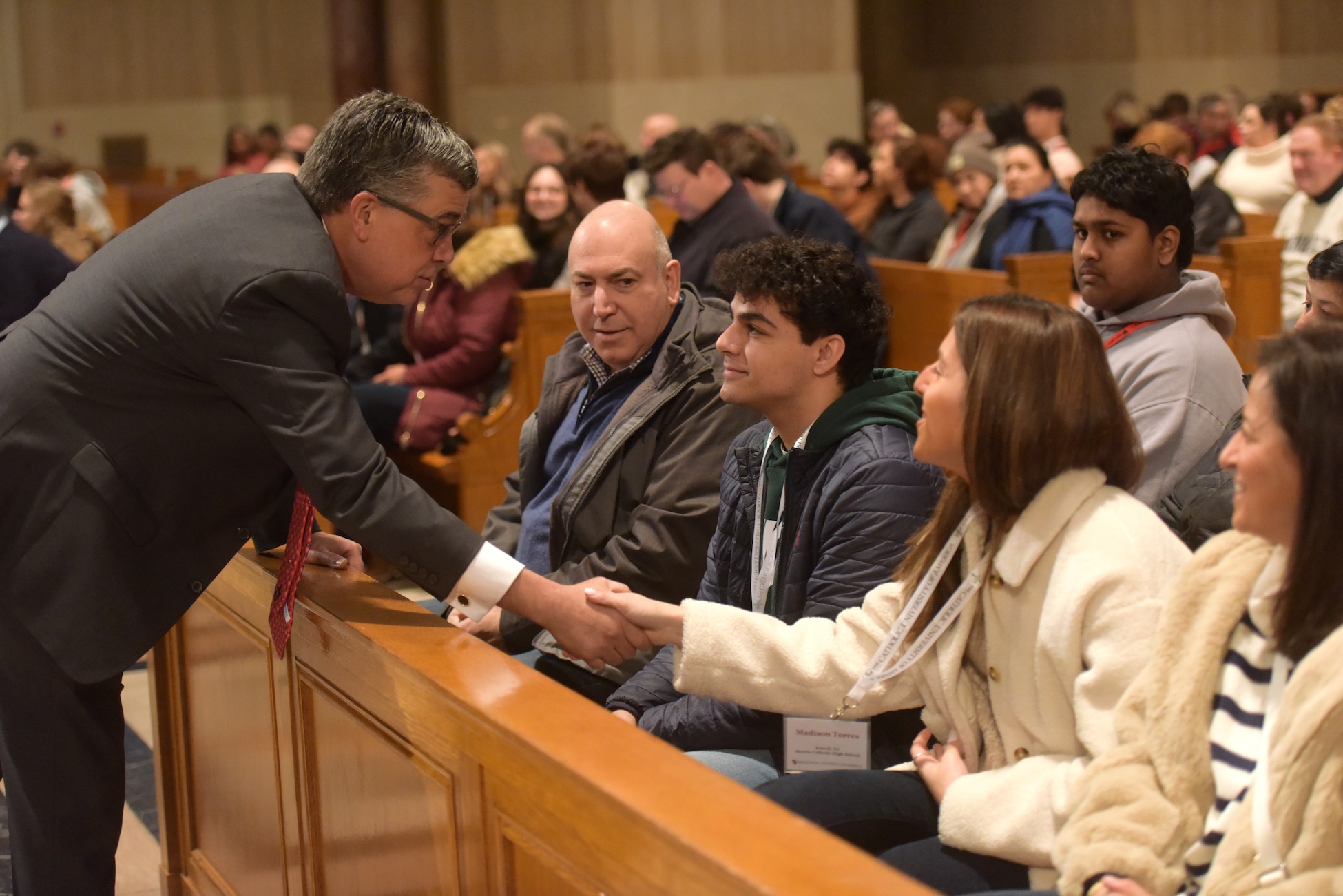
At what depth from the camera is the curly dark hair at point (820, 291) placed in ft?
7.88

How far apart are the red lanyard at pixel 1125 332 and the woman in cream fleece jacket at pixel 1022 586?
43.5 inches

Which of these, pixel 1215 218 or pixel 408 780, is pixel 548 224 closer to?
pixel 1215 218

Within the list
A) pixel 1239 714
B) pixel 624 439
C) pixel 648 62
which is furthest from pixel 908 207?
pixel 648 62

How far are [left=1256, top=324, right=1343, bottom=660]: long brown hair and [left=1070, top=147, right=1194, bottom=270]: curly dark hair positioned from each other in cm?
147

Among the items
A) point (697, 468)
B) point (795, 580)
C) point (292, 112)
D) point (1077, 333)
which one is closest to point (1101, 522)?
point (1077, 333)

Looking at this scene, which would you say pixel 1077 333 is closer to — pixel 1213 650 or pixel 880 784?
pixel 1213 650

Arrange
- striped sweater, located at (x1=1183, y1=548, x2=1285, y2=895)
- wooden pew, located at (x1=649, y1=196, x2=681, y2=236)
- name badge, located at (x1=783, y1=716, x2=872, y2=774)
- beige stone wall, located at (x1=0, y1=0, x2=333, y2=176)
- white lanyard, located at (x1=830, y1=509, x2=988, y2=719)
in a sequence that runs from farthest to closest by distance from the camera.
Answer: beige stone wall, located at (x1=0, y1=0, x2=333, y2=176)
wooden pew, located at (x1=649, y1=196, x2=681, y2=236)
name badge, located at (x1=783, y1=716, x2=872, y2=774)
white lanyard, located at (x1=830, y1=509, x2=988, y2=719)
striped sweater, located at (x1=1183, y1=548, x2=1285, y2=895)

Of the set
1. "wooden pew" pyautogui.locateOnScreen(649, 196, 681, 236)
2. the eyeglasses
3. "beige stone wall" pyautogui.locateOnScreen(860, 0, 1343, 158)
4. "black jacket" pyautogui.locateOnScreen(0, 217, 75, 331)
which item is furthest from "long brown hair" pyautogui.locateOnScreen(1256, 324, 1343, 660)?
"beige stone wall" pyautogui.locateOnScreen(860, 0, 1343, 158)

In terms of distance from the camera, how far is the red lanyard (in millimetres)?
2875

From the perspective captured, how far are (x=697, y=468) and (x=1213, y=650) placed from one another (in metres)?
1.39

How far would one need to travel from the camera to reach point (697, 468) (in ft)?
9.15

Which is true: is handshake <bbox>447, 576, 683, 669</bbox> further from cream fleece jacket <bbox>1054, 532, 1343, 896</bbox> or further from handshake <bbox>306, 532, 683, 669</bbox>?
cream fleece jacket <bbox>1054, 532, 1343, 896</bbox>

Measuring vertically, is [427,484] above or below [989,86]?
below

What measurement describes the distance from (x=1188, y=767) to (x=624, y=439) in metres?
1.50
